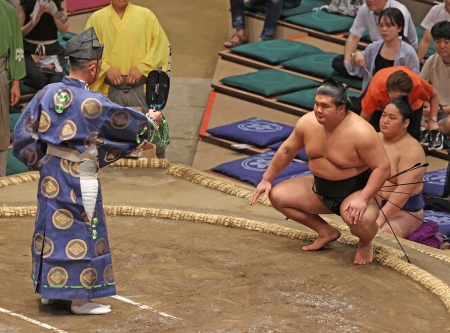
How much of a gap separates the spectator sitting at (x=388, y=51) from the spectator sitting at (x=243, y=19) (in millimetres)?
1715

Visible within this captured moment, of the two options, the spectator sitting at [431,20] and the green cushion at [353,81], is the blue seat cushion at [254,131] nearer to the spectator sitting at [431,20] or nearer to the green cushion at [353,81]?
the green cushion at [353,81]

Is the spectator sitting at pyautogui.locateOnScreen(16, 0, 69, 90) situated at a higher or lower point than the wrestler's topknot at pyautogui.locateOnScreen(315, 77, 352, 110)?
lower

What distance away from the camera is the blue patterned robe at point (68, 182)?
10.4 ft

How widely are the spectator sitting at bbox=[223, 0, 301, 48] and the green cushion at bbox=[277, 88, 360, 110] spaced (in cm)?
105

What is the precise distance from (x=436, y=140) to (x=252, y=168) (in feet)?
3.38

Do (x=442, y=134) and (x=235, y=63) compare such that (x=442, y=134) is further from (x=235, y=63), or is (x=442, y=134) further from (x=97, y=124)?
(x=97, y=124)

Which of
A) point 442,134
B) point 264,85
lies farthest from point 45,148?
point 264,85

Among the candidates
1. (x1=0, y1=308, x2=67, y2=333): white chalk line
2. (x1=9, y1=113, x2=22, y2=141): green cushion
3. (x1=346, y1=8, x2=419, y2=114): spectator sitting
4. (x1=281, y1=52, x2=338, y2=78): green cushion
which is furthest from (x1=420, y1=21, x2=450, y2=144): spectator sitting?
(x1=0, y1=308, x2=67, y2=333): white chalk line

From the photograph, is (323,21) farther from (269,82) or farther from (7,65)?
(7,65)

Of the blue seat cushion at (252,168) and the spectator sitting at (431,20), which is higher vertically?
the spectator sitting at (431,20)

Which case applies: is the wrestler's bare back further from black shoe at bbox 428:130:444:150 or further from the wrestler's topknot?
black shoe at bbox 428:130:444:150

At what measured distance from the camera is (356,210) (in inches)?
144

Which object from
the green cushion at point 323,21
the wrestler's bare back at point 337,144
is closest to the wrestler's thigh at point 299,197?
the wrestler's bare back at point 337,144

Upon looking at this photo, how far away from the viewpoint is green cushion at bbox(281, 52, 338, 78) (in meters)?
6.52
